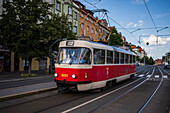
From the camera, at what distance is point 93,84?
8484mm

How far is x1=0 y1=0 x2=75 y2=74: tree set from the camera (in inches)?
699

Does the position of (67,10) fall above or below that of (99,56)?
above

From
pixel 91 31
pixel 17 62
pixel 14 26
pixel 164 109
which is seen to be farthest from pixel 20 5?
pixel 91 31

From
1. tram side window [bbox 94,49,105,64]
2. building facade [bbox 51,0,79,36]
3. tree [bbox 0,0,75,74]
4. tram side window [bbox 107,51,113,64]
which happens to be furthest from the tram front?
building facade [bbox 51,0,79,36]

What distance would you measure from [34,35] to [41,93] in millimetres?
11027

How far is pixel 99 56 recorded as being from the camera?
30.2ft

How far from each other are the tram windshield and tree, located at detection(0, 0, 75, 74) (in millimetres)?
10442

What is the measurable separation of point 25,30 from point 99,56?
11.5m

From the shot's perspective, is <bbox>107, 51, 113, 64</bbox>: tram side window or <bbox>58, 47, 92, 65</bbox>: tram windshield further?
<bbox>107, 51, 113, 64</bbox>: tram side window

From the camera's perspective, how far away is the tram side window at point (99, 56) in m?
8.84

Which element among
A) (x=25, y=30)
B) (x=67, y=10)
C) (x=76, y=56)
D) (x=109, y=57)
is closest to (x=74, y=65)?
(x=76, y=56)

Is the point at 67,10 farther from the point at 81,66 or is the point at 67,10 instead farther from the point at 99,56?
the point at 81,66

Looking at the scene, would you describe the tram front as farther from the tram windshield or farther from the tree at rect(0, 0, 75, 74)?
the tree at rect(0, 0, 75, 74)

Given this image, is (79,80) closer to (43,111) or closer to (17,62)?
(43,111)
